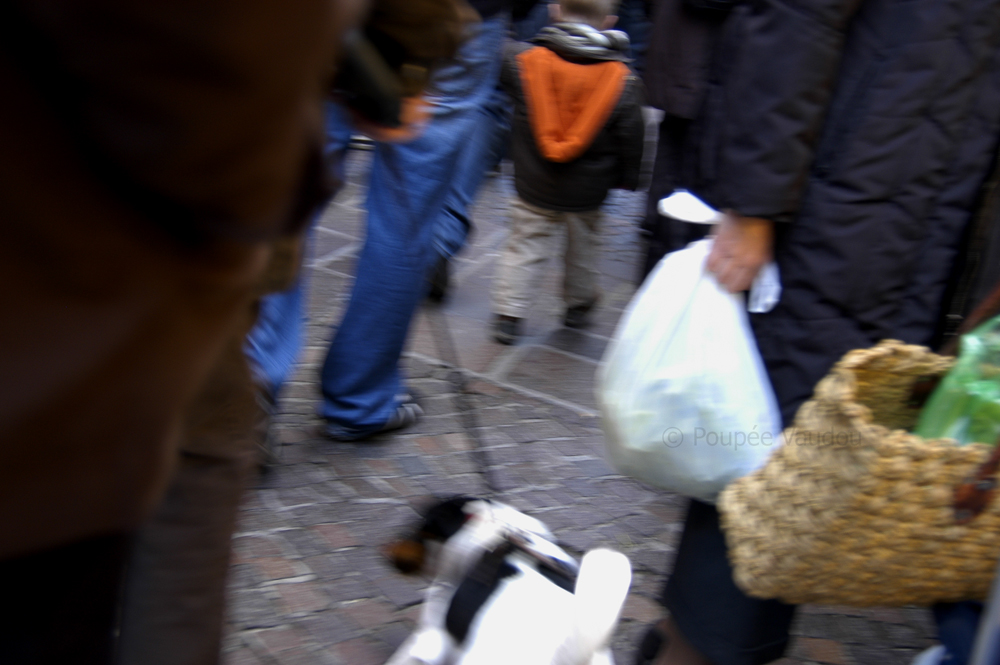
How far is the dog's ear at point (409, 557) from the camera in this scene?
1930 millimetres

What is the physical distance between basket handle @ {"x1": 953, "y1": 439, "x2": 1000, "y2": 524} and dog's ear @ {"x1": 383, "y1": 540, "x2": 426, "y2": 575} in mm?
1009

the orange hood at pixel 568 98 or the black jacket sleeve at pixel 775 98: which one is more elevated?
the black jacket sleeve at pixel 775 98

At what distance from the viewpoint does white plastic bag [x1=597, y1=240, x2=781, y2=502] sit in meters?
1.80

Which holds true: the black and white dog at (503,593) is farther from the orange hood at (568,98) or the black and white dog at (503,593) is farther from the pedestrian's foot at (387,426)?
the orange hood at (568,98)

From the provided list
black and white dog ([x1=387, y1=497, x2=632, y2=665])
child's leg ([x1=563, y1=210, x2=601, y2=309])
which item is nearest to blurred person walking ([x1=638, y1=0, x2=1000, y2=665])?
black and white dog ([x1=387, y1=497, x2=632, y2=665])

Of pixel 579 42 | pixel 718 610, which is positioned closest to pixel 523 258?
pixel 579 42

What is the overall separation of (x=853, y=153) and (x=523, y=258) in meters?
2.56

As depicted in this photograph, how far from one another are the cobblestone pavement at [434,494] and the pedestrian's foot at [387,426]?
1.4 inches

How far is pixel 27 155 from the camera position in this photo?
74 cm

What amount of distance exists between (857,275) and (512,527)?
85 cm

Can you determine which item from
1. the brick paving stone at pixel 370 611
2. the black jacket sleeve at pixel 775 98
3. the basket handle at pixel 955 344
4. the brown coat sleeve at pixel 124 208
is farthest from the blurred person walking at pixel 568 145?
the brown coat sleeve at pixel 124 208

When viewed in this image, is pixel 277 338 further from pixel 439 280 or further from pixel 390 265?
pixel 439 280

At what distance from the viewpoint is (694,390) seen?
1.80m

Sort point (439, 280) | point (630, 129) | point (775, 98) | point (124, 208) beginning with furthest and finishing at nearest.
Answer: point (439, 280)
point (630, 129)
point (775, 98)
point (124, 208)
